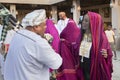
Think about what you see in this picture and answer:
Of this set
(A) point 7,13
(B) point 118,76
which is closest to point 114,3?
(B) point 118,76

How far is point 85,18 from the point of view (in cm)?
417

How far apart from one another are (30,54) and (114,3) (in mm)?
17452

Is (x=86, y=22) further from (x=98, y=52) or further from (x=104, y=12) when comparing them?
(x=104, y=12)

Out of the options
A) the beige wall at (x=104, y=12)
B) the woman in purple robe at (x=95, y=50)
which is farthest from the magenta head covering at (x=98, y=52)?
the beige wall at (x=104, y=12)

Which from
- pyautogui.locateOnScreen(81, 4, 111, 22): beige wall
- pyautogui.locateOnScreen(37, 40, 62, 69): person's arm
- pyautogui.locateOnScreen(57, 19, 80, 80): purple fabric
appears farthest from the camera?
pyautogui.locateOnScreen(81, 4, 111, 22): beige wall

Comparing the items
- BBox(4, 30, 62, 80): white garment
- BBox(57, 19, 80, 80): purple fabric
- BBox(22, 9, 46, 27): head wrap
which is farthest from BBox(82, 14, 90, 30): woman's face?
BBox(4, 30, 62, 80): white garment

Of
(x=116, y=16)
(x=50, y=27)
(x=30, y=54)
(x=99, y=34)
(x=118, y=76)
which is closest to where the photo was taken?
(x=30, y=54)

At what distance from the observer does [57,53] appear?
3.63 meters

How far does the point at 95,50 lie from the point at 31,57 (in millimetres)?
1667

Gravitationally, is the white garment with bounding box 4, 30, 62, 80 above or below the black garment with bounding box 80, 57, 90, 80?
above

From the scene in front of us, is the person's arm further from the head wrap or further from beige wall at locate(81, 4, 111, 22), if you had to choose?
beige wall at locate(81, 4, 111, 22)

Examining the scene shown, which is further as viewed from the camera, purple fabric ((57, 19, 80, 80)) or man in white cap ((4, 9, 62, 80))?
purple fabric ((57, 19, 80, 80))

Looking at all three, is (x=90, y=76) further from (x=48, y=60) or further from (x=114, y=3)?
(x=114, y=3)

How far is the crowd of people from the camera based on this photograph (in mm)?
2564
